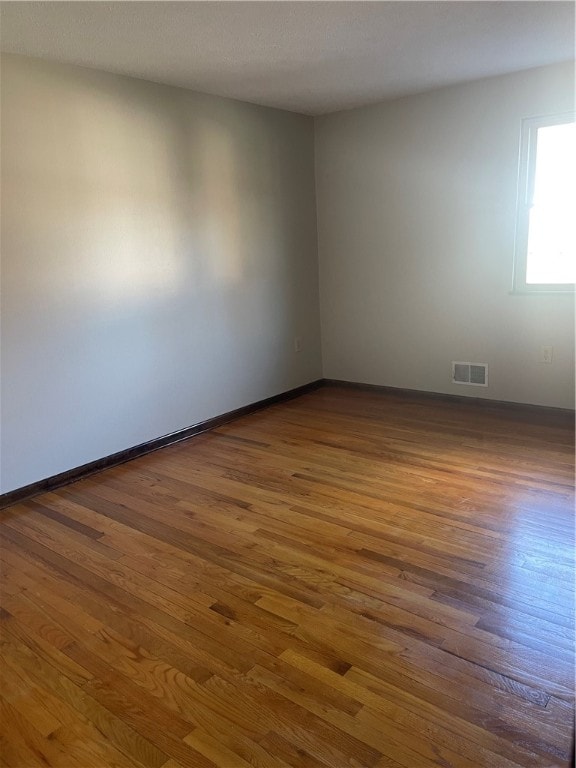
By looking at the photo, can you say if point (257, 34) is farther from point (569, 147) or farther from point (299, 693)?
point (299, 693)

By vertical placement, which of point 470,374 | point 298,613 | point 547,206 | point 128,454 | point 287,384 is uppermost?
point 547,206

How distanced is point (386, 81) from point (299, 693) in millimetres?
3642

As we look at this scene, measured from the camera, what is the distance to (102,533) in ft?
8.93

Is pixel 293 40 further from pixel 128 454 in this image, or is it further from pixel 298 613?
pixel 298 613

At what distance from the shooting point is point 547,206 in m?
3.88

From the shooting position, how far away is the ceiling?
245 centimetres

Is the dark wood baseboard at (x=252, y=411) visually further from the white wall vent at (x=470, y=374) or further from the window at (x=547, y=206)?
the window at (x=547, y=206)

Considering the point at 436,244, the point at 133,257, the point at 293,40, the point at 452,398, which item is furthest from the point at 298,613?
the point at 436,244

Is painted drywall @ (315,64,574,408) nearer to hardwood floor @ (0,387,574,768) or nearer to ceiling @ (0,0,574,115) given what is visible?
ceiling @ (0,0,574,115)

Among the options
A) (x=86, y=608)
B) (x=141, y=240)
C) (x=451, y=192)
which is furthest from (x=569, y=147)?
(x=86, y=608)

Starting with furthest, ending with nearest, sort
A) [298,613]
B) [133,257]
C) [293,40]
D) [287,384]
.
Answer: [287,384] → [133,257] → [293,40] → [298,613]

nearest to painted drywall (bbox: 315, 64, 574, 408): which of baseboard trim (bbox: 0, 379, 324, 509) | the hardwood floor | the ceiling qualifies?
the ceiling

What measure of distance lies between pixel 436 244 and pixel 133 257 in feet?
7.56

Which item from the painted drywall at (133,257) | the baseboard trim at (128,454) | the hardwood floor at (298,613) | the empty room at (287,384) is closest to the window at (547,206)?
the empty room at (287,384)
